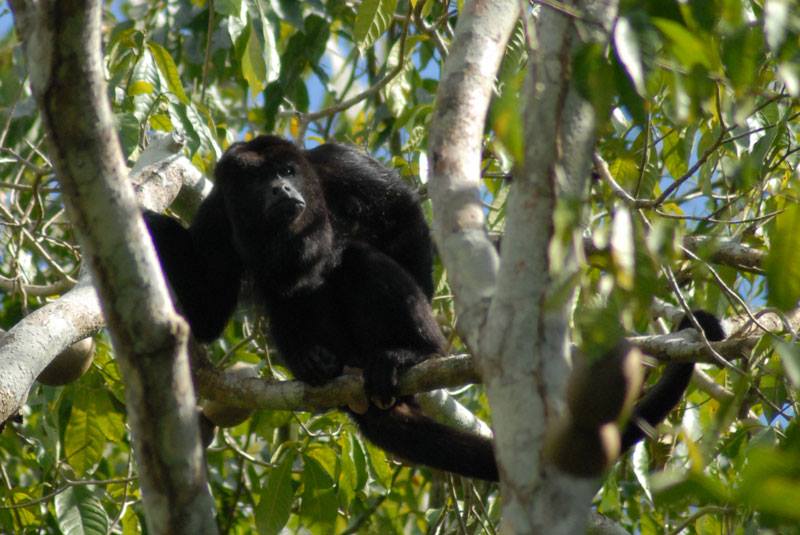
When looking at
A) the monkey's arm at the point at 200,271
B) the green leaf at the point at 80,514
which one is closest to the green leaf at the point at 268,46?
the monkey's arm at the point at 200,271

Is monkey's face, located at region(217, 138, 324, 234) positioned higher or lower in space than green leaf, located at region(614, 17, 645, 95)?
higher

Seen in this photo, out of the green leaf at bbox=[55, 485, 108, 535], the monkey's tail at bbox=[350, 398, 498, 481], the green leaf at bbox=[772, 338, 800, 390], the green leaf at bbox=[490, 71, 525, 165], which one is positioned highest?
the green leaf at bbox=[490, 71, 525, 165]

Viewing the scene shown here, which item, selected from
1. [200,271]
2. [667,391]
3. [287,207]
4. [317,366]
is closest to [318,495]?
[317,366]

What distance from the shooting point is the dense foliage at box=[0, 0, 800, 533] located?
4.05 ft

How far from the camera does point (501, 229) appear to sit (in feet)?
12.9

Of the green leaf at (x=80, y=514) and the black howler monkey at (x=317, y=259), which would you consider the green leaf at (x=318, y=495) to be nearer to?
the black howler monkey at (x=317, y=259)

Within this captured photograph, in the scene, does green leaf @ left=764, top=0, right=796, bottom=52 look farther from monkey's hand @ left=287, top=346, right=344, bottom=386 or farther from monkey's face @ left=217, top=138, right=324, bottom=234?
monkey's face @ left=217, top=138, right=324, bottom=234

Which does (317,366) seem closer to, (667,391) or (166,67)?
(667,391)

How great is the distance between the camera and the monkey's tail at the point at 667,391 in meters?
2.43

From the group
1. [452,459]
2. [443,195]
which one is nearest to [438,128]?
[443,195]

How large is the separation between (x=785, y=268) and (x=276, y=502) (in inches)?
95.2

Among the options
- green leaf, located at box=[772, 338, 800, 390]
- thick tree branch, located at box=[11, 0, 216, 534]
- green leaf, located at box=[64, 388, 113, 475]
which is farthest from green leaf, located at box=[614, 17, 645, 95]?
green leaf, located at box=[64, 388, 113, 475]

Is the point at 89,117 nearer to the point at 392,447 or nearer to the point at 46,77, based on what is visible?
the point at 46,77

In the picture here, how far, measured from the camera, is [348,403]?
298 centimetres
